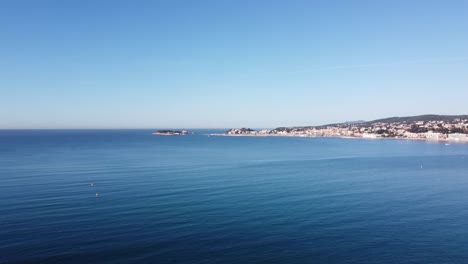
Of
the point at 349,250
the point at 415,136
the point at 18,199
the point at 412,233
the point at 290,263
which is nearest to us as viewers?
the point at 290,263

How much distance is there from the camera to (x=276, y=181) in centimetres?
4716

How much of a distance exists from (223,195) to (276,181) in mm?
12670

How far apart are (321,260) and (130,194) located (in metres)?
23.1

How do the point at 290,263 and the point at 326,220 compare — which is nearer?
the point at 290,263

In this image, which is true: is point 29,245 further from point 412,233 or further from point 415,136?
point 415,136

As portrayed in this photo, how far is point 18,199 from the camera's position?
33656mm

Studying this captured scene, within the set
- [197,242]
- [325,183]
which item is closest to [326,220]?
[197,242]

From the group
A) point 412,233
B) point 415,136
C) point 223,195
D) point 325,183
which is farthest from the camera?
point 415,136

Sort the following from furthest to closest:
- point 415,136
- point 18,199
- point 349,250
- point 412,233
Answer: point 415,136 < point 18,199 < point 412,233 < point 349,250

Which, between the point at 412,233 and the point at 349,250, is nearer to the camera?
the point at 349,250

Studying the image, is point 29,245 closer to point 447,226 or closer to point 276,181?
point 447,226

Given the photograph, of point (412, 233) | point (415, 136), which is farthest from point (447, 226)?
point (415, 136)

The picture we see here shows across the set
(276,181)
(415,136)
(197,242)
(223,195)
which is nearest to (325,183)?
(276,181)

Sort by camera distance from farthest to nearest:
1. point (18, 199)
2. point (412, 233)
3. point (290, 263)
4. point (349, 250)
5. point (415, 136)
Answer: point (415, 136) < point (18, 199) < point (412, 233) < point (349, 250) < point (290, 263)
